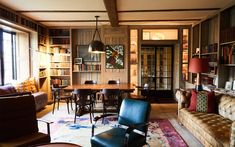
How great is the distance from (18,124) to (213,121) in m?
3.00

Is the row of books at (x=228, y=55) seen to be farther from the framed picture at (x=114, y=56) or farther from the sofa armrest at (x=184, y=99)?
the framed picture at (x=114, y=56)

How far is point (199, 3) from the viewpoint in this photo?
460cm

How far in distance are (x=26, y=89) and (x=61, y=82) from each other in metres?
1.73

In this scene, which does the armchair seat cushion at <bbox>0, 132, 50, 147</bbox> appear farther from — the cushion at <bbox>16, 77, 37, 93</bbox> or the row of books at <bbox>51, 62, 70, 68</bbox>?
the row of books at <bbox>51, 62, 70, 68</bbox>

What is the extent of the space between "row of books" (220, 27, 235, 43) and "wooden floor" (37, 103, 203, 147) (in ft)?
7.29

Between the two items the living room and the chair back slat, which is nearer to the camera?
the chair back slat

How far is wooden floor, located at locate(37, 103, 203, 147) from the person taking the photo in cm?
371

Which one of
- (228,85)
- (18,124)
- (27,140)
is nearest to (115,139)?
(27,140)

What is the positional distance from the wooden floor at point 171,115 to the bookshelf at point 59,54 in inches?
53.4

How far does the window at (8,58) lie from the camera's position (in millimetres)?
5587

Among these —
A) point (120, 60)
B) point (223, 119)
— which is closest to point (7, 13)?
point (120, 60)

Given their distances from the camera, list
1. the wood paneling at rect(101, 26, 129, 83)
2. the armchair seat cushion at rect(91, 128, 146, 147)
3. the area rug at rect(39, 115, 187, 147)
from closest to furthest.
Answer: the armchair seat cushion at rect(91, 128, 146, 147)
the area rug at rect(39, 115, 187, 147)
the wood paneling at rect(101, 26, 129, 83)

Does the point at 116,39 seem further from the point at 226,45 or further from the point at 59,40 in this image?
the point at 226,45

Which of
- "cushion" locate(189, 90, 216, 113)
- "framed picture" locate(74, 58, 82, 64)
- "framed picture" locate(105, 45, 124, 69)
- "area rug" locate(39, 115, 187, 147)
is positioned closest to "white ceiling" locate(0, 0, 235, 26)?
"framed picture" locate(105, 45, 124, 69)
